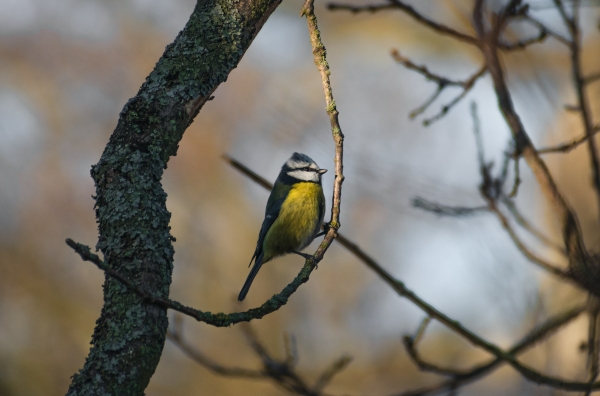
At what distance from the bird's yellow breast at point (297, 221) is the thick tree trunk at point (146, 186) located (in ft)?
7.56

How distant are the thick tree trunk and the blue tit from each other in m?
2.31

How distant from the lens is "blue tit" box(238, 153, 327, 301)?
14.4ft

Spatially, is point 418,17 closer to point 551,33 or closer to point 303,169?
point 551,33

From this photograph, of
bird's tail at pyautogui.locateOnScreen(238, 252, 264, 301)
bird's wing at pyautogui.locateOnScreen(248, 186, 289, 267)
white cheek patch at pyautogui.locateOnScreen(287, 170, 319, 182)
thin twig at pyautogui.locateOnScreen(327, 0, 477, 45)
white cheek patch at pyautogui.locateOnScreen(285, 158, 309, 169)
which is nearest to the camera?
thin twig at pyautogui.locateOnScreen(327, 0, 477, 45)

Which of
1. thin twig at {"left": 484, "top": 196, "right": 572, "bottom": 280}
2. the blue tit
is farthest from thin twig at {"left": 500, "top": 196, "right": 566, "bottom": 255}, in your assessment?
the blue tit

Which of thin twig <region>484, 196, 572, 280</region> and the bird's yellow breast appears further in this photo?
the bird's yellow breast

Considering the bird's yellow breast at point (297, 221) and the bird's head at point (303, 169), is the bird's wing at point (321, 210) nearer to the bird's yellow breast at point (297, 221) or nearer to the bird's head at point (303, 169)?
the bird's yellow breast at point (297, 221)

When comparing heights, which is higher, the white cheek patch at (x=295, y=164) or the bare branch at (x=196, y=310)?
the white cheek patch at (x=295, y=164)

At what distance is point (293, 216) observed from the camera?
4410 mm

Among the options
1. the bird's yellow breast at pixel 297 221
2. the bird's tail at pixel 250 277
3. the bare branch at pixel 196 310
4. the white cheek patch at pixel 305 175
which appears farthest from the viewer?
the white cheek patch at pixel 305 175

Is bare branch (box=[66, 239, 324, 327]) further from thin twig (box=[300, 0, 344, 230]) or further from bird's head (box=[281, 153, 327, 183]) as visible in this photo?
bird's head (box=[281, 153, 327, 183])

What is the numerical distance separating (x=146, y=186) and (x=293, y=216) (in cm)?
261

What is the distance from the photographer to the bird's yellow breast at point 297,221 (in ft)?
14.4

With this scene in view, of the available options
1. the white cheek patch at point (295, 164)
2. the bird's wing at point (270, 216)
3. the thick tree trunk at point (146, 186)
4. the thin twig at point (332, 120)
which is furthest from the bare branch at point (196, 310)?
the white cheek patch at point (295, 164)
